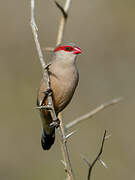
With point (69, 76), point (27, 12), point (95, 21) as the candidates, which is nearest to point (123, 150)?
point (69, 76)

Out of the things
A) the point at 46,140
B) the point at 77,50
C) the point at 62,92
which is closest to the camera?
the point at 62,92

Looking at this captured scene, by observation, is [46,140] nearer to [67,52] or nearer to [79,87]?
[67,52]

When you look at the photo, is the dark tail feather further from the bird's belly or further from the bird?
the bird's belly

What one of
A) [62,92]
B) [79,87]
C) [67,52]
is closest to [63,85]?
[62,92]

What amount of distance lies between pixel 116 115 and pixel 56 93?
156 inches

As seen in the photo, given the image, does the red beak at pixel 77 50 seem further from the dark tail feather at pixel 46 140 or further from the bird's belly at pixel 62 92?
the dark tail feather at pixel 46 140

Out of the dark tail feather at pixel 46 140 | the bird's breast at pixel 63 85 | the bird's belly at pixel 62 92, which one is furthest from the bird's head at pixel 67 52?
the dark tail feather at pixel 46 140

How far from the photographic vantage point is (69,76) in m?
5.00

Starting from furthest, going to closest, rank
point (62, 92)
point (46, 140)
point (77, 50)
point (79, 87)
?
point (79, 87) → point (46, 140) → point (77, 50) → point (62, 92)

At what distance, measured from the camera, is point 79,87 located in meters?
9.38

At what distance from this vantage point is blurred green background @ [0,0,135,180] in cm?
789

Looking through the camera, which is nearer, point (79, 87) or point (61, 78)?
point (61, 78)

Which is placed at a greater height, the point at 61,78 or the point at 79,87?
the point at 61,78

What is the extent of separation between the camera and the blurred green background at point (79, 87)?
7.89 m
